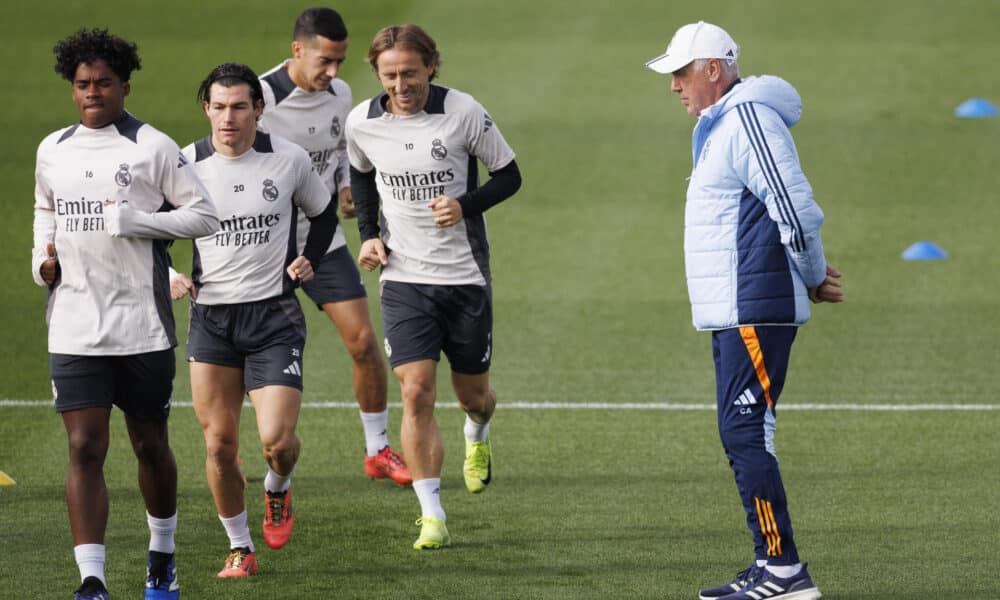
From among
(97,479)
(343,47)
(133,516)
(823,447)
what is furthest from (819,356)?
(97,479)

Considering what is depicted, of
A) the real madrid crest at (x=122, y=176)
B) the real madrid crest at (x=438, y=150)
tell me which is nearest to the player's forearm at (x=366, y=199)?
the real madrid crest at (x=438, y=150)

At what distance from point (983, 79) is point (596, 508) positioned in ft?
47.6

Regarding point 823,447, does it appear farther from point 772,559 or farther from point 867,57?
point 867,57

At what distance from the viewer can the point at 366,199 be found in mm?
8430

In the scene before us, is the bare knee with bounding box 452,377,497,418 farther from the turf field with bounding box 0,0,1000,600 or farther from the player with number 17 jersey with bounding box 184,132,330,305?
the player with number 17 jersey with bounding box 184,132,330,305

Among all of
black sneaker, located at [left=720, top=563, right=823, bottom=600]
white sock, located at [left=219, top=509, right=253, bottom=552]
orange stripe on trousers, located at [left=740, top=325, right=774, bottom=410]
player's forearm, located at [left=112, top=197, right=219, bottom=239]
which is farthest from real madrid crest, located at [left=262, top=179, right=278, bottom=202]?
black sneaker, located at [left=720, top=563, right=823, bottom=600]

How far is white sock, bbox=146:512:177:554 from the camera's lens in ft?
22.6

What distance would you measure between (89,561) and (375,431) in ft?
9.61

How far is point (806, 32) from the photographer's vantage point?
2303 cm

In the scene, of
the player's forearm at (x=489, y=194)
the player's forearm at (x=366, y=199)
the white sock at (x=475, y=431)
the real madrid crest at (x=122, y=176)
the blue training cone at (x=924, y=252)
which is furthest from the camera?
the blue training cone at (x=924, y=252)

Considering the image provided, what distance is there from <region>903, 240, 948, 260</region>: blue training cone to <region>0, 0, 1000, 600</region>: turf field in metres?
0.18

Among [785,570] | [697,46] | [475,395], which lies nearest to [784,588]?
[785,570]

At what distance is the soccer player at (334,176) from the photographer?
9.07 m

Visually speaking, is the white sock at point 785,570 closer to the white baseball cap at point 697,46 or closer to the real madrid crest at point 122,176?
the white baseball cap at point 697,46
